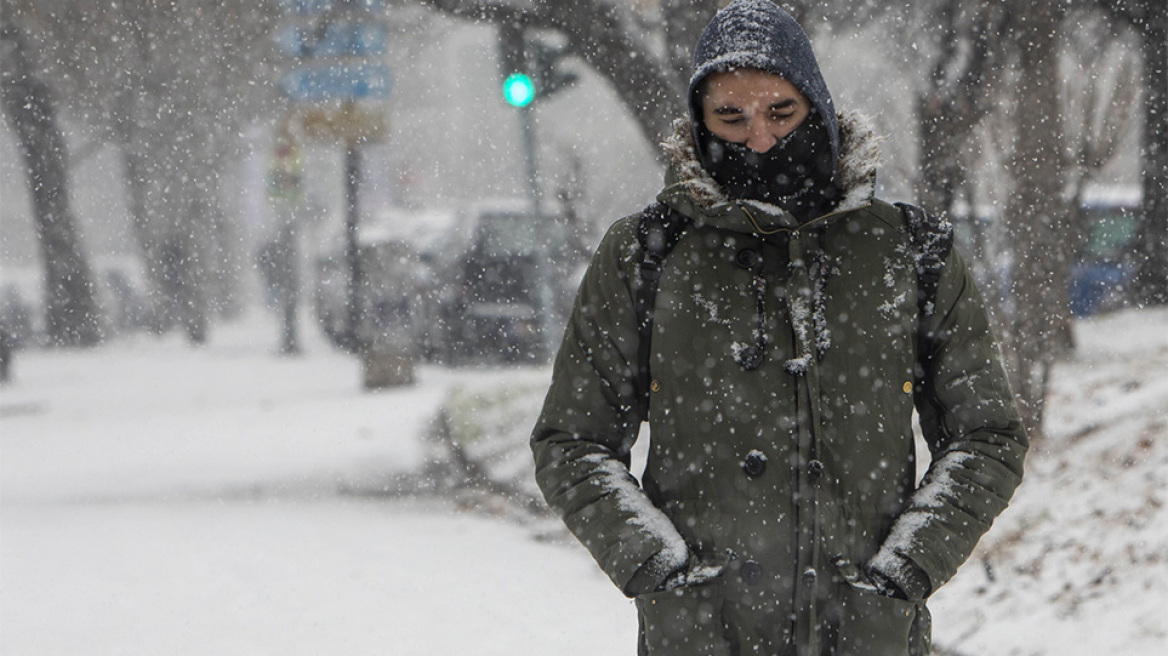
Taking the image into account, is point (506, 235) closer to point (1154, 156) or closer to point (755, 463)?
point (1154, 156)

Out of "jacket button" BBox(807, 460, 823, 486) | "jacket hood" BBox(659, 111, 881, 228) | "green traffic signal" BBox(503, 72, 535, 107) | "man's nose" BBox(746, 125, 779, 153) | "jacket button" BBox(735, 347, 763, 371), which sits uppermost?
"green traffic signal" BBox(503, 72, 535, 107)

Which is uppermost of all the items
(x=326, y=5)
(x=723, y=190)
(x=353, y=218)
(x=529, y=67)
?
(x=326, y=5)

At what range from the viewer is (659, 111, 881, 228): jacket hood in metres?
1.96

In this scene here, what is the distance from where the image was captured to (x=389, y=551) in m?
6.47

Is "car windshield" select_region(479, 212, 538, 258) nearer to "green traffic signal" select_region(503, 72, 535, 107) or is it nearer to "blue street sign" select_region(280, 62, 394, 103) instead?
"blue street sign" select_region(280, 62, 394, 103)

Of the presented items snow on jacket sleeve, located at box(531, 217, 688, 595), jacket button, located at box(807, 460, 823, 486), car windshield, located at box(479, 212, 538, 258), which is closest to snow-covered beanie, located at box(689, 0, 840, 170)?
snow on jacket sleeve, located at box(531, 217, 688, 595)

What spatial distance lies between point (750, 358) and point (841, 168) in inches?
15.4

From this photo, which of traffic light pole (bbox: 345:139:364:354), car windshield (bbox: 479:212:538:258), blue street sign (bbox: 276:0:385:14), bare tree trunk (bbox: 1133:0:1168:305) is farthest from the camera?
car windshield (bbox: 479:212:538:258)

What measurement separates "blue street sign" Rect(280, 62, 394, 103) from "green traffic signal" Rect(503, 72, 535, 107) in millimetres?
3755

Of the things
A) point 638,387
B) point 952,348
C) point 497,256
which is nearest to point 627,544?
point 638,387

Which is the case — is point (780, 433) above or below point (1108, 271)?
above

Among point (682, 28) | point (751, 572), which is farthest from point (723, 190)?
point (682, 28)

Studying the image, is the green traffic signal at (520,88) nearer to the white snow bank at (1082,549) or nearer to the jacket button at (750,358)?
the white snow bank at (1082,549)


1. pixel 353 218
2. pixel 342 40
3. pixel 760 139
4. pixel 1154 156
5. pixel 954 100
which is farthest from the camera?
pixel 353 218
